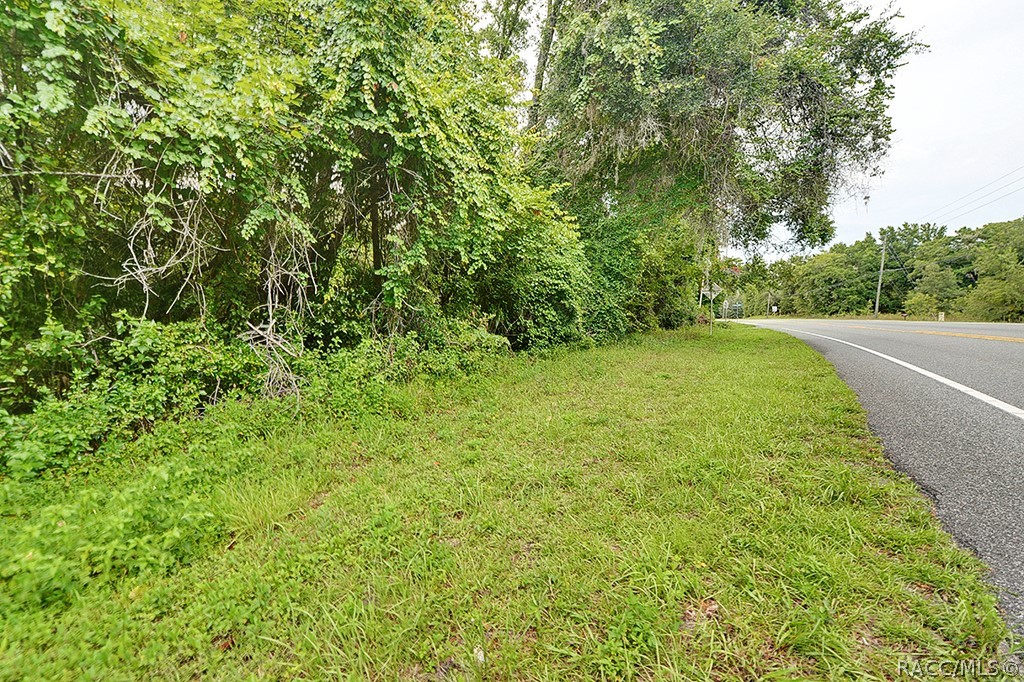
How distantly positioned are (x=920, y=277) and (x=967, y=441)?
47.4 metres

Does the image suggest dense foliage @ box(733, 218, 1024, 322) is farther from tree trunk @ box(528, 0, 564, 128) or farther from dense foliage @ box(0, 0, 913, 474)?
tree trunk @ box(528, 0, 564, 128)

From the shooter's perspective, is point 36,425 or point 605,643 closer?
point 605,643

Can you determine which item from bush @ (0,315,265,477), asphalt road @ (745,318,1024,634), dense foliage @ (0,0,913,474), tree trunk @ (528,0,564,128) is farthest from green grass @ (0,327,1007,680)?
tree trunk @ (528,0,564,128)

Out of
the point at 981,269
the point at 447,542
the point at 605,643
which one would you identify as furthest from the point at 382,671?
the point at 981,269

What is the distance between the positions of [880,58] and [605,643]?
11583mm

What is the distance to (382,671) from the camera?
4.31ft

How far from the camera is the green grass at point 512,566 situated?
1326 millimetres

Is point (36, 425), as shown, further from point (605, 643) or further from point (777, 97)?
point (777, 97)

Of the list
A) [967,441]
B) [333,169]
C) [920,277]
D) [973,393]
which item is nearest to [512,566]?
[967,441]

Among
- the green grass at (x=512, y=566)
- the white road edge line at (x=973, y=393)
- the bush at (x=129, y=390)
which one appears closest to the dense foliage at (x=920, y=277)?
the white road edge line at (x=973, y=393)

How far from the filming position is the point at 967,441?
2.60 metres

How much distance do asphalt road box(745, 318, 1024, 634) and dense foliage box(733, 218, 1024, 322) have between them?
20.6 feet

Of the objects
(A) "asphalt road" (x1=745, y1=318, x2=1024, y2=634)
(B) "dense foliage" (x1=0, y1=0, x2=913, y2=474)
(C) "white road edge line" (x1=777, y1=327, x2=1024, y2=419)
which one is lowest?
(A) "asphalt road" (x1=745, y1=318, x2=1024, y2=634)

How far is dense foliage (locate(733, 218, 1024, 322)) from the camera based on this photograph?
20625 mm
